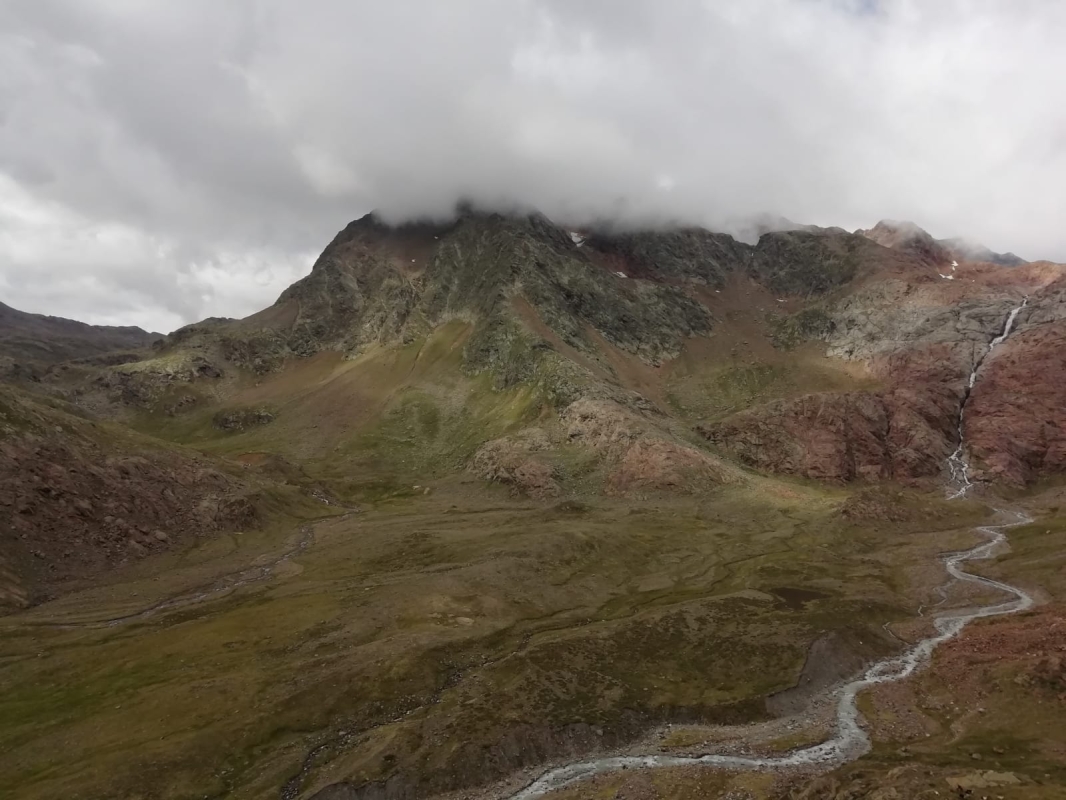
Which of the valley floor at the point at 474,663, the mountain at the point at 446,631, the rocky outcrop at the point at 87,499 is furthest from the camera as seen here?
the rocky outcrop at the point at 87,499

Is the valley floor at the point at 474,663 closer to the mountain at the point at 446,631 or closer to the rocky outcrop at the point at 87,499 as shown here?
the mountain at the point at 446,631

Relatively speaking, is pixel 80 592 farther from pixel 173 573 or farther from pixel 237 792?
pixel 237 792

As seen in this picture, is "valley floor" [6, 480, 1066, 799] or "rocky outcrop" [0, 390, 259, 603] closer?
"valley floor" [6, 480, 1066, 799]

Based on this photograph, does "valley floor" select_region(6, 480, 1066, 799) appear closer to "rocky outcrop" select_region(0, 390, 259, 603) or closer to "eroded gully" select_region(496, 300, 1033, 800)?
"eroded gully" select_region(496, 300, 1033, 800)

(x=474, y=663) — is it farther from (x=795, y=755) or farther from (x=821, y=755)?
→ (x=821, y=755)

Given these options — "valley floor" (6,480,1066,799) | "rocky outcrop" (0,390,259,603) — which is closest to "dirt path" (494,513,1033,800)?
"valley floor" (6,480,1066,799)

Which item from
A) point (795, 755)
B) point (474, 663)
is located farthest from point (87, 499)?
point (795, 755)

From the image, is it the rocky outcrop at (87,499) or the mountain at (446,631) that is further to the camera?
the rocky outcrop at (87,499)

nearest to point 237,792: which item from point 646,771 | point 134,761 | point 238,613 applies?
point 134,761

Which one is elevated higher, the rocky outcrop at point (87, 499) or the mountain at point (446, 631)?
the rocky outcrop at point (87, 499)

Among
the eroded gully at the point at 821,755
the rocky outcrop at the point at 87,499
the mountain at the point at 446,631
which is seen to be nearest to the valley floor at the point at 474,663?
the mountain at the point at 446,631

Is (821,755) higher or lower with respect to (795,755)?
higher
